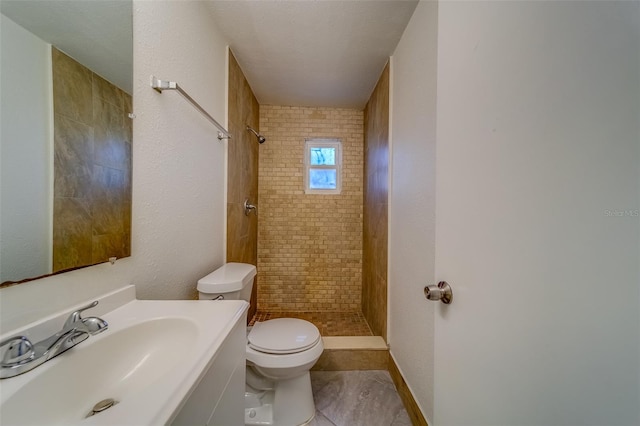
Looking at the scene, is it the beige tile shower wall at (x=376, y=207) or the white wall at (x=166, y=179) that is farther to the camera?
the beige tile shower wall at (x=376, y=207)

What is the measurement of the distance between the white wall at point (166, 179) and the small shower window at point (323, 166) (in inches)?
49.3

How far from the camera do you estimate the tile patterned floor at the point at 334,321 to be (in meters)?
1.96

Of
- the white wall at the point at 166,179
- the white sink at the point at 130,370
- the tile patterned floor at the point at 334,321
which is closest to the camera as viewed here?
the white sink at the point at 130,370

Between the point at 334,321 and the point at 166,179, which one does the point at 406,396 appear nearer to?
the point at 334,321

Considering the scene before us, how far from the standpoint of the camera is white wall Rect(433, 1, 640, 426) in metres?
0.29

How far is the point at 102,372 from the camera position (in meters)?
0.58

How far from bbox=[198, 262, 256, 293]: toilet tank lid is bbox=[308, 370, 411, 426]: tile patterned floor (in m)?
0.90

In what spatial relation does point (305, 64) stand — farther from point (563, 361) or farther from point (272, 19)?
point (563, 361)

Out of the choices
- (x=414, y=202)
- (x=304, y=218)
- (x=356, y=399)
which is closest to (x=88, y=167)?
(x=414, y=202)

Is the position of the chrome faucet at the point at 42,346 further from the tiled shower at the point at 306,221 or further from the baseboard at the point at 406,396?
the tiled shower at the point at 306,221

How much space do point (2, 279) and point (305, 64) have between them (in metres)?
1.97

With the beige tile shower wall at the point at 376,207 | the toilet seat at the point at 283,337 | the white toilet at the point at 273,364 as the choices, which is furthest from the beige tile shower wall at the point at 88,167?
the beige tile shower wall at the point at 376,207

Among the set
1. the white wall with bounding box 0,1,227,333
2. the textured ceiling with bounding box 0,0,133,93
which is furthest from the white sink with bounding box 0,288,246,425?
the textured ceiling with bounding box 0,0,133,93

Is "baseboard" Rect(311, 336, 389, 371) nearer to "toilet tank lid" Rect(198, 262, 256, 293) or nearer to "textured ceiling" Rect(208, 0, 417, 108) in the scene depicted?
"toilet tank lid" Rect(198, 262, 256, 293)
